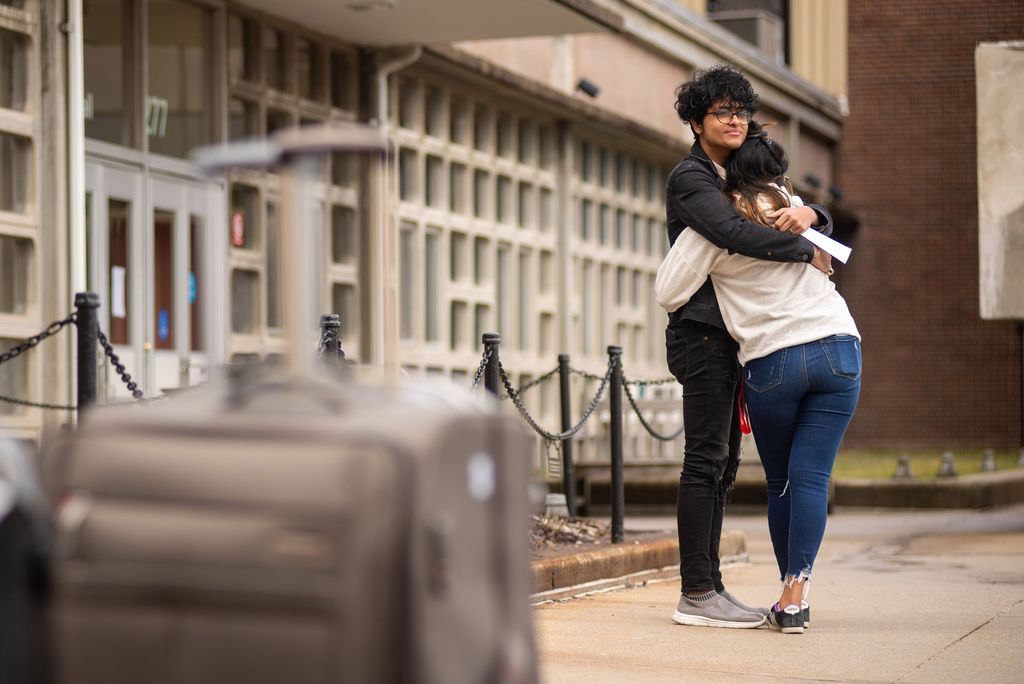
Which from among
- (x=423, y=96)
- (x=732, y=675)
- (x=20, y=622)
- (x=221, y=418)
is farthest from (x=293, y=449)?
(x=423, y=96)

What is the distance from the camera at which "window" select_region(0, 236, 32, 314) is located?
9062mm

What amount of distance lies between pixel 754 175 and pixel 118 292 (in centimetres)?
556

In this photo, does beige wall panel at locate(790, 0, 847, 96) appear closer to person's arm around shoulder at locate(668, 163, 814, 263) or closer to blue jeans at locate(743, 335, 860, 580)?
person's arm around shoulder at locate(668, 163, 814, 263)

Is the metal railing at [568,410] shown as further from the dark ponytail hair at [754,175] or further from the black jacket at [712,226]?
the dark ponytail hair at [754,175]

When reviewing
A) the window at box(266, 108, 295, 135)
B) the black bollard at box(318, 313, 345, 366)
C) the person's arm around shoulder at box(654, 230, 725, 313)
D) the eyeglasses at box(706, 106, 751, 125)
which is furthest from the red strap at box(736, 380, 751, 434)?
the window at box(266, 108, 295, 135)

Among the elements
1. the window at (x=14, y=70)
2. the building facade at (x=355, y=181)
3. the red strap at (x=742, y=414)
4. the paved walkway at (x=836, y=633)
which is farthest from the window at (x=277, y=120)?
the red strap at (x=742, y=414)

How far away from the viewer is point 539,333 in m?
15.5

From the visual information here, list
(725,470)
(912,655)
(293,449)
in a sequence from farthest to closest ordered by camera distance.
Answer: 1. (725,470)
2. (912,655)
3. (293,449)

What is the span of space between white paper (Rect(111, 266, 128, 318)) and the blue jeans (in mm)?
5576

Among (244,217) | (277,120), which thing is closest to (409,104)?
(277,120)

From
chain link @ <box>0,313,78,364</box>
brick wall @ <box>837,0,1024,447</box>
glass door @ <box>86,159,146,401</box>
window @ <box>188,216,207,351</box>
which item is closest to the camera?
chain link @ <box>0,313,78,364</box>

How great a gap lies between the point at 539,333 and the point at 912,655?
10.3 metres

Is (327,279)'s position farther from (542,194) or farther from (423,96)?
(542,194)

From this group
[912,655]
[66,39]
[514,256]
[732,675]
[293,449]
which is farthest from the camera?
[514,256]
